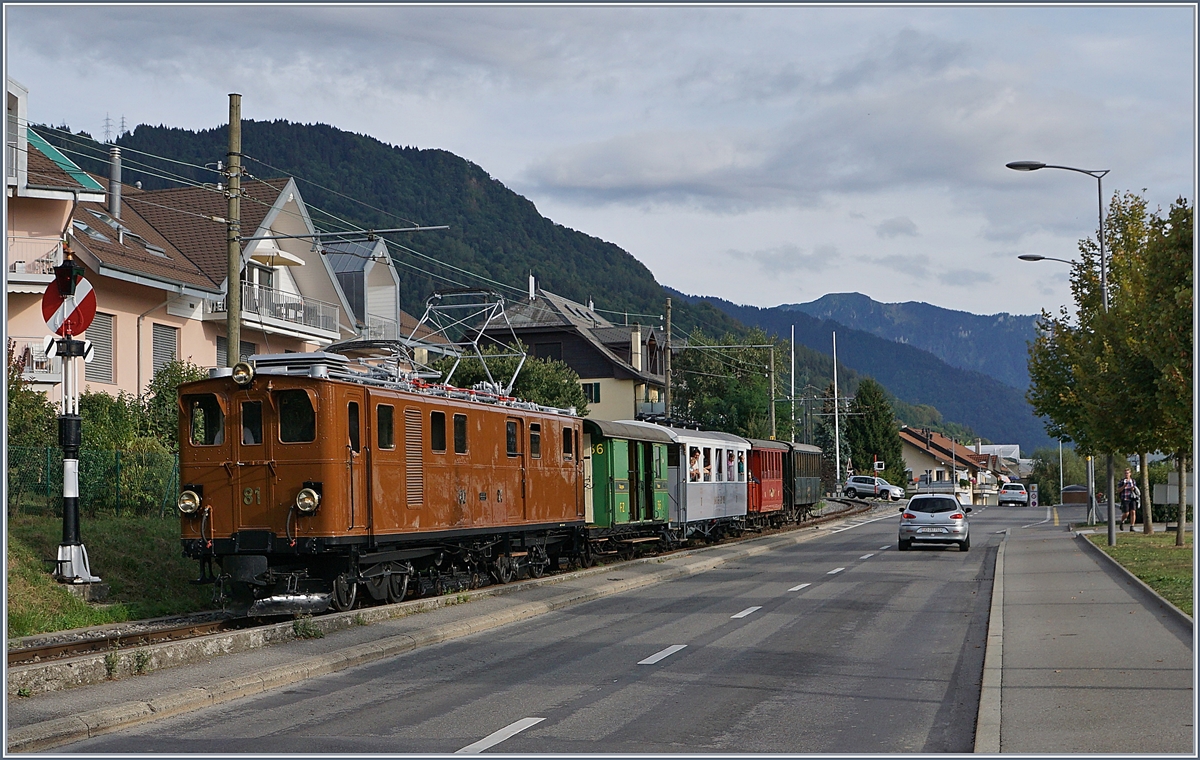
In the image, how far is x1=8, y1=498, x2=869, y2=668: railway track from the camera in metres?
13.0

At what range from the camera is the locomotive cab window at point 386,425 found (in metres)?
17.3

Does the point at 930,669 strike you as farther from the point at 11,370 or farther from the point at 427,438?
the point at 11,370

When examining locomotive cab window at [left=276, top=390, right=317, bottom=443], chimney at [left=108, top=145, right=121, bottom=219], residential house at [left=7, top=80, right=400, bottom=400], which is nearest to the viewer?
locomotive cab window at [left=276, top=390, right=317, bottom=443]

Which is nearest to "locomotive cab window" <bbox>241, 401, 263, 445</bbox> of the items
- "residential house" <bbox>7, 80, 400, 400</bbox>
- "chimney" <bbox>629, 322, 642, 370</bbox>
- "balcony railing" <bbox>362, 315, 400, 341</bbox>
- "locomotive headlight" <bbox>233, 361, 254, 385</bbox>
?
"locomotive headlight" <bbox>233, 361, 254, 385</bbox>

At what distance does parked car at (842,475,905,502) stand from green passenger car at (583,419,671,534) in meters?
57.0

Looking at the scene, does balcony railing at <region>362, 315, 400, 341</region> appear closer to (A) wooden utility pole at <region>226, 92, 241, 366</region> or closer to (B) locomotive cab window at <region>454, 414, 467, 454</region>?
(A) wooden utility pole at <region>226, 92, 241, 366</region>

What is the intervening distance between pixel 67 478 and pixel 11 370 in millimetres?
8314

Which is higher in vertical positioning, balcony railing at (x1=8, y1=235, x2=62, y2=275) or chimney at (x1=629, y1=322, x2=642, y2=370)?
chimney at (x1=629, y1=322, x2=642, y2=370)

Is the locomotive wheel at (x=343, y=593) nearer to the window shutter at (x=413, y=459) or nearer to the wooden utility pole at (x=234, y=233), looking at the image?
the window shutter at (x=413, y=459)

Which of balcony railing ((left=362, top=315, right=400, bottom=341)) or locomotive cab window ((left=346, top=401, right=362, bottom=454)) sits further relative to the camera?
balcony railing ((left=362, top=315, right=400, bottom=341))

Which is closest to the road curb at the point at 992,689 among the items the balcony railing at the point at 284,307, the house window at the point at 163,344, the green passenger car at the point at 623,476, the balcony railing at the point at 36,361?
the green passenger car at the point at 623,476

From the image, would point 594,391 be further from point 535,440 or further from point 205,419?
point 205,419

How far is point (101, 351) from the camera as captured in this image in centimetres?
3108

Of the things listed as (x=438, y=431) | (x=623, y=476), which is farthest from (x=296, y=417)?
(x=623, y=476)
